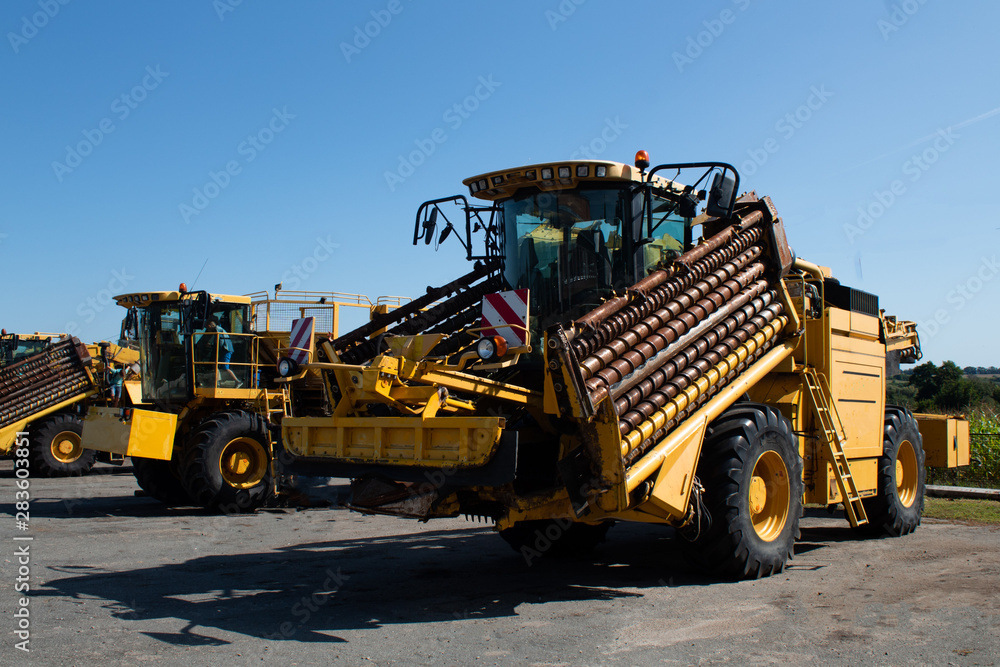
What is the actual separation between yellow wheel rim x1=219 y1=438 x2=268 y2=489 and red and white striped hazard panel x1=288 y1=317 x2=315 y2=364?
3.53 meters

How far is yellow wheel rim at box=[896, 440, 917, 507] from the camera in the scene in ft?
31.2

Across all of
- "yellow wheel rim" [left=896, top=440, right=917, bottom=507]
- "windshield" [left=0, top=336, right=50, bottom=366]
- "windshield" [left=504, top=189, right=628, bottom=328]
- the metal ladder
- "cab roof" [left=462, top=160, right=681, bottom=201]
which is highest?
"cab roof" [left=462, top=160, right=681, bottom=201]

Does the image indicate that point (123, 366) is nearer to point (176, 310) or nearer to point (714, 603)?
point (176, 310)

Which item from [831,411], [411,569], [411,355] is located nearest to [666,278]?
[411,355]

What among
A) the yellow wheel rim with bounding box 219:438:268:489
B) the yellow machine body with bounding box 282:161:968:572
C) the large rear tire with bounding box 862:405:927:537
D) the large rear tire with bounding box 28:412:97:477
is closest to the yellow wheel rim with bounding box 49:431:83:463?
the large rear tire with bounding box 28:412:97:477

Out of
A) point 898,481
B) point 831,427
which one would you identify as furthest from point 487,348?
point 898,481

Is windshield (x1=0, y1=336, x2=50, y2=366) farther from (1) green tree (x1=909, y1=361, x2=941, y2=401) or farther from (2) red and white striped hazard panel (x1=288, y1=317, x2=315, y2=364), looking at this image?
(1) green tree (x1=909, y1=361, x2=941, y2=401)

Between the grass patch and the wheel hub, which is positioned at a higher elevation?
the wheel hub

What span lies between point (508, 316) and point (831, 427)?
11.3ft

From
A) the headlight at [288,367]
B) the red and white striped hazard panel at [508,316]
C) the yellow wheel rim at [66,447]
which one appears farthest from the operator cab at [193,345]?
the red and white striped hazard panel at [508,316]

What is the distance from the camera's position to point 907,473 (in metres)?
9.59

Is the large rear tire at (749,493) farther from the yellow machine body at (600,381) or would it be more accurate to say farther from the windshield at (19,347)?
the windshield at (19,347)

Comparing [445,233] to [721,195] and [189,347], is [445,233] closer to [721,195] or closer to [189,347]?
[721,195]

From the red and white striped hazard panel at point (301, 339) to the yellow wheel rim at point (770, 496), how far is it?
14.5ft
